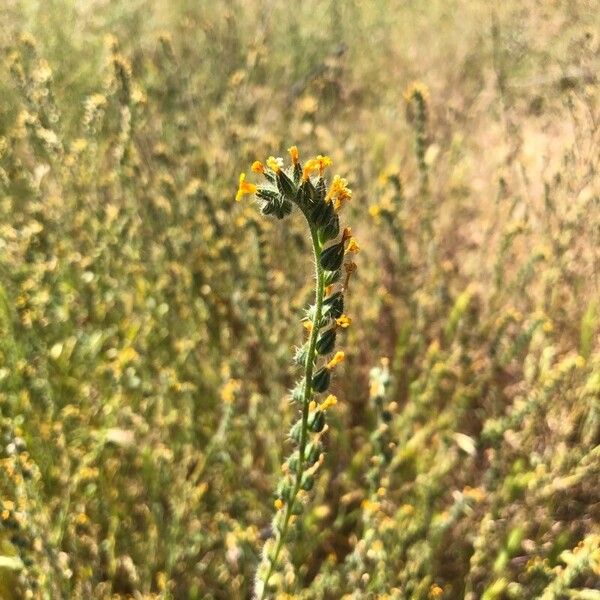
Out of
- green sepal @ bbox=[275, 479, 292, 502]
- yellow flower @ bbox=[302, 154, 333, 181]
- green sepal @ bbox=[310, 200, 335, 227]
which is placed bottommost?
green sepal @ bbox=[275, 479, 292, 502]

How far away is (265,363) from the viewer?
2516 mm

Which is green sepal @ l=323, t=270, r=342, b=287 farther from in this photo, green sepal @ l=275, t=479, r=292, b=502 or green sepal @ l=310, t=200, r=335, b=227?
green sepal @ l=275, t=479, r=292, b=502

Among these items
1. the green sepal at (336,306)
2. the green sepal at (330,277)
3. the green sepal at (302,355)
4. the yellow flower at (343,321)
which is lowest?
the green sepal at (302,355)

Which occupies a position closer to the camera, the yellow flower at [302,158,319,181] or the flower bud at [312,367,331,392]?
the yellow flower at [302,158,319,181]

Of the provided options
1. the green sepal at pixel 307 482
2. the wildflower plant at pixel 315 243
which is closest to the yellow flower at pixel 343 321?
Result: the wildflower plant at pixel 315 243

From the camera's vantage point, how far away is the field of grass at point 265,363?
196 cm

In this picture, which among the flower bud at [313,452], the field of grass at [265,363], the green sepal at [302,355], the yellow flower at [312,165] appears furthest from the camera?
the field of grass at [265,363]

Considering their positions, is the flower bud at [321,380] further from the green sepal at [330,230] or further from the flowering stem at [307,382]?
the green sepal at [330,230]

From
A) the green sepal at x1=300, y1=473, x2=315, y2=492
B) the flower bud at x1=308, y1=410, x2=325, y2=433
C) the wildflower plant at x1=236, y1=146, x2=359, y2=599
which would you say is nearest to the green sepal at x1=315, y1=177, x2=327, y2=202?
the wildflower plant at x1=236, y1=146, x2=359, y2=599

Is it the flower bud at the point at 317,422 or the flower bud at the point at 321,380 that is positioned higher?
the flower bud at the point at 321,380

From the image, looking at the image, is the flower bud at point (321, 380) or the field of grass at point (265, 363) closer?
the flower bud at point (321, 380)

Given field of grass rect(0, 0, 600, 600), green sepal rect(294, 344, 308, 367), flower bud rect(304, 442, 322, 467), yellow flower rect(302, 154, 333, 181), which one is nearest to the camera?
yellow flower rect(302, 154, 333, 181)

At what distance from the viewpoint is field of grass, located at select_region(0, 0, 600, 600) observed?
1959 mm

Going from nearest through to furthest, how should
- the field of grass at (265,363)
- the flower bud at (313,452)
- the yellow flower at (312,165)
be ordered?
the yellow flower at (312,165)
the flower bud at (313,452)
the field of grass at (265,363)
